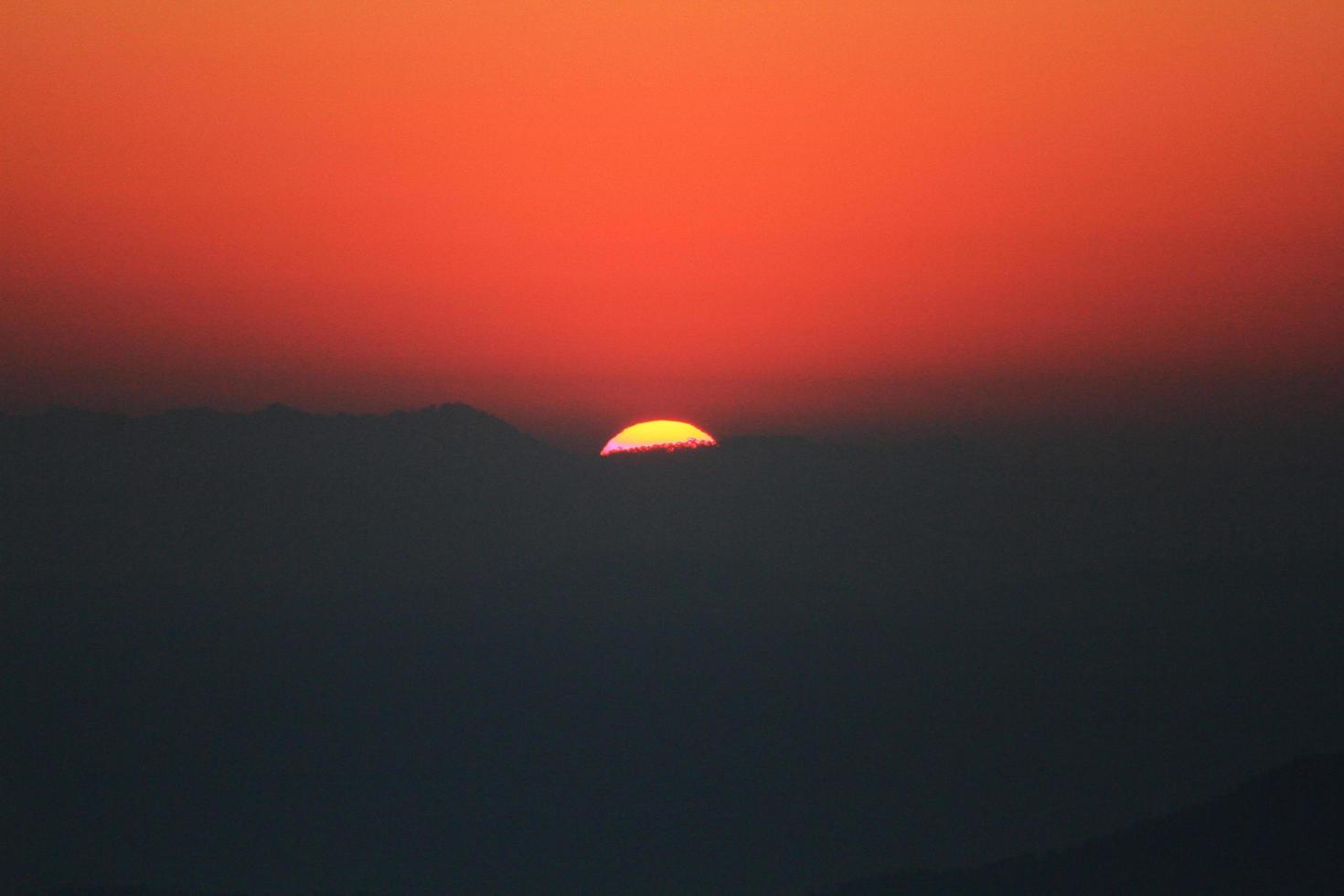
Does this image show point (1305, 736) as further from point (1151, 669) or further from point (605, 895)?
point (605, 895)

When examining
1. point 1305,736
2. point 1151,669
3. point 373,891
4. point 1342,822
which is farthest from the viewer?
point 1151,669

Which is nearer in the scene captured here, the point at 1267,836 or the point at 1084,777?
the point at 1267,836

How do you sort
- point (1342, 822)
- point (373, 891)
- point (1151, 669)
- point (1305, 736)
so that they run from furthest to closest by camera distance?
1. point (1151, 669)
2. point (373, 891)
3. point (1305, 736)
4. point (1342, 822)


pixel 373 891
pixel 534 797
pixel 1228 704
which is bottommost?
pixel 373 891

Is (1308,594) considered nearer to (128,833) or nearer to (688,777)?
(688,777)

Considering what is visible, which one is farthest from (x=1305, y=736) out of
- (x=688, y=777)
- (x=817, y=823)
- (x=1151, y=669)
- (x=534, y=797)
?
(x=534, y=797)

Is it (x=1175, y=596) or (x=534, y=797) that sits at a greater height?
(x=1175, y=596)
